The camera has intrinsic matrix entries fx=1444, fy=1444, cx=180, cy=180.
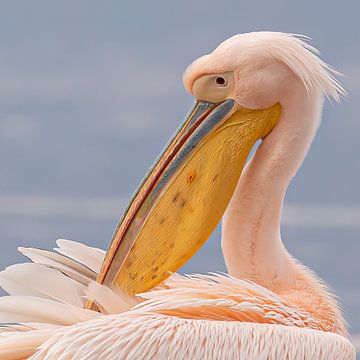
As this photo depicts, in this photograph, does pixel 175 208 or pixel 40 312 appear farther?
pixel 175 208

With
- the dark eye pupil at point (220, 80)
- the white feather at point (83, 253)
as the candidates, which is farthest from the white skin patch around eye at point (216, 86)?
the white feather at point (83, 253)

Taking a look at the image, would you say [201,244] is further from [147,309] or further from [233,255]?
[147,309]

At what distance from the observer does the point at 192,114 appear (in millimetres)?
5590

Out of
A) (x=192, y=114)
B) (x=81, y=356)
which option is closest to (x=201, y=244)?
(x=192, y=114)

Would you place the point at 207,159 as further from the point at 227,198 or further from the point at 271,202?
the point at 271,202

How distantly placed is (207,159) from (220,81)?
0.31m

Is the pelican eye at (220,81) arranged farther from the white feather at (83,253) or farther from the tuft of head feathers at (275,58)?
the white feather at (83,253)

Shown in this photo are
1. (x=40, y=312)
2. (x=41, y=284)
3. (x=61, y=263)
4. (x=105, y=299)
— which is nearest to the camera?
(x=40, y=312)

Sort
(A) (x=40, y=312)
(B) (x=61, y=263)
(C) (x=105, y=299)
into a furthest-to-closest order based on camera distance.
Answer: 1. (B) (x=61, y=263)
2. (C) (x=105, y=299)
3. (A) (x=40, y=312)

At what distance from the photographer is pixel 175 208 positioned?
5.48 meters

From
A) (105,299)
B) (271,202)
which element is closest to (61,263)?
(105,299)

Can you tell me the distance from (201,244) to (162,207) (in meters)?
0.21

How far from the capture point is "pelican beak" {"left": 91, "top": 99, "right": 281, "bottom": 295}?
5.47m

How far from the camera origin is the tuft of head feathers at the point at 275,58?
215 inches
